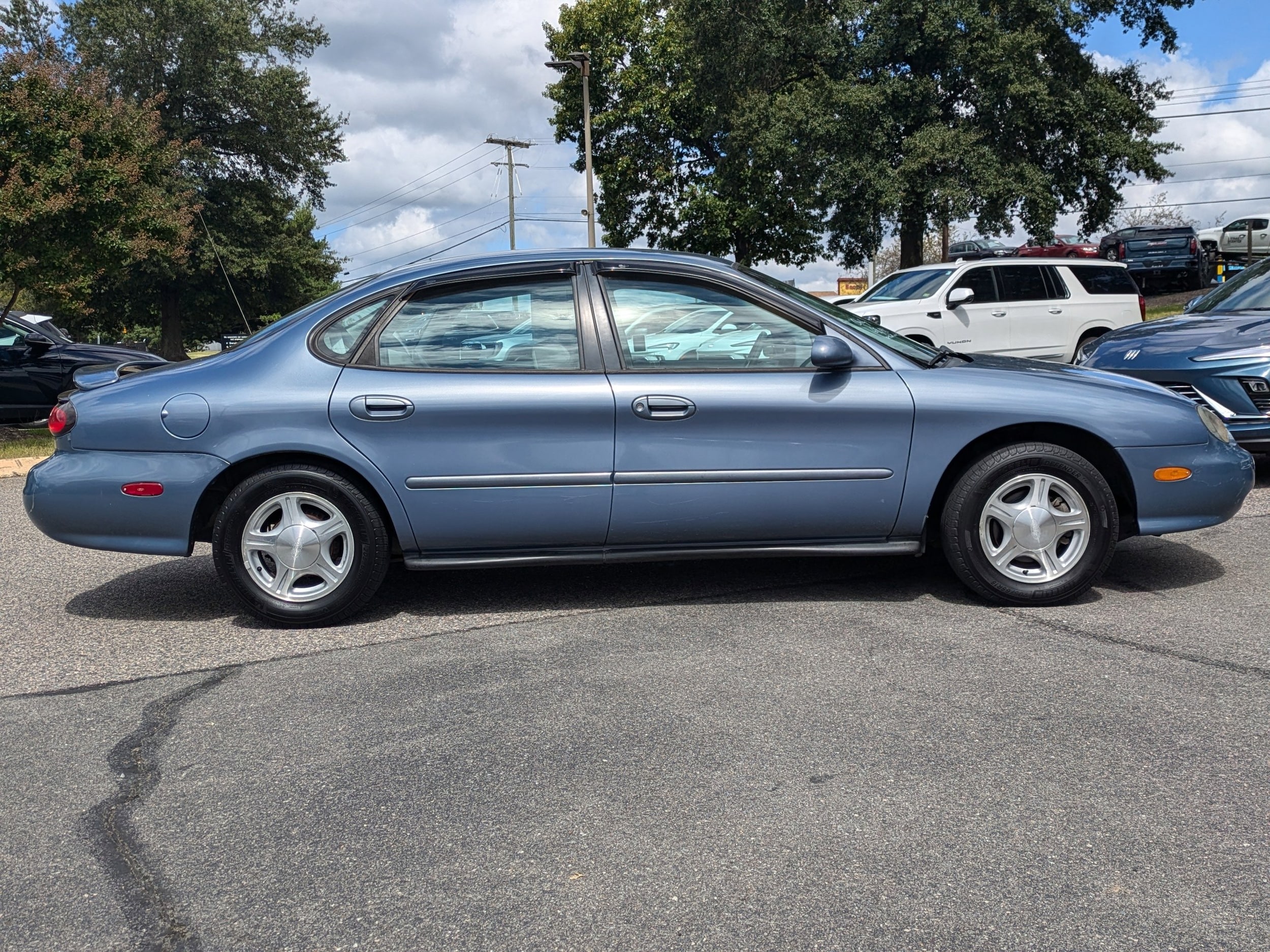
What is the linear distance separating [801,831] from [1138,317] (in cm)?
1375

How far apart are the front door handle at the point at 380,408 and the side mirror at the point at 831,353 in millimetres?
1671

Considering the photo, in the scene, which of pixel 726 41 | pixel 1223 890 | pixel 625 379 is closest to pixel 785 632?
pixel 625 379

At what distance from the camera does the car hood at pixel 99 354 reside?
1390 cm

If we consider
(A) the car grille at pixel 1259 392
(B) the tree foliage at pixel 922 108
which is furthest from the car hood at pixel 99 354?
(B) the tree foliage at pixel 922 108

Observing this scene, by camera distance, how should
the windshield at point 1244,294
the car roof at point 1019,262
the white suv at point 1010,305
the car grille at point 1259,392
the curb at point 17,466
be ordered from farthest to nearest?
1. the car roof at point 1019,262
2. the white suv at point 1010,305
3. the curb at point 17,466
4. the windshield at point 1244,294
5. the car grille at point 1259,392

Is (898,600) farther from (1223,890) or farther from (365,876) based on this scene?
(365,876)

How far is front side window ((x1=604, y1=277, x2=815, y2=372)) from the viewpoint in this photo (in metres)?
4.79

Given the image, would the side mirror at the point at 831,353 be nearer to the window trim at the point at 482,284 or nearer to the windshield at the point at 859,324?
the windshield at the point at 859,324

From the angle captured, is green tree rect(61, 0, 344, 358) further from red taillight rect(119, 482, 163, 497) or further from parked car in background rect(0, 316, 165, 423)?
red taillight rect(119, 482, 163, 497)

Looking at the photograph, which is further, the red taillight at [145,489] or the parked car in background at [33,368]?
the parked car in background at [33,368]

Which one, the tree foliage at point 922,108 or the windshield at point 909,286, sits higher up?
the tree foliage at point 922,108

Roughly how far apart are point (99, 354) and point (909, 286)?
1025cm

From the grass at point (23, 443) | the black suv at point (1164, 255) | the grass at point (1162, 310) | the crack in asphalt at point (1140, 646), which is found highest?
the black suv at point (1164, 255)

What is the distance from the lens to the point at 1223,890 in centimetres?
246
